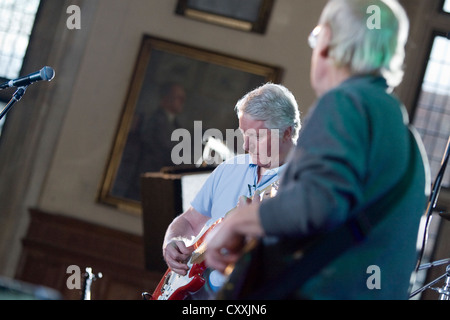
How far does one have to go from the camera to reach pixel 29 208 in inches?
249

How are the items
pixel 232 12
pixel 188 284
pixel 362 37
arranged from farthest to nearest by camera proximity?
pixel 232 12
pixel 188 284
pixel 362 37

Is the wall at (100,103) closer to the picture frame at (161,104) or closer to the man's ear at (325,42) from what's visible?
the picture frame at (161,104)

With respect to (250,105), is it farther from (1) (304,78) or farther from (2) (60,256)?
(2) (60,256)

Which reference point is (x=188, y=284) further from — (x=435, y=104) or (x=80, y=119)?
(x=435, y=104)

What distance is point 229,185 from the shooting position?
292 centimetres

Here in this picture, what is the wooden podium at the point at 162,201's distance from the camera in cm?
386

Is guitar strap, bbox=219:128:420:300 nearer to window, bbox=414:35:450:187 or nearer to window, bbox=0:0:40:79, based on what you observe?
window, bbox=414:35:450:187

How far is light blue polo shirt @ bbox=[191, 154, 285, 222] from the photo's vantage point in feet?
9.24

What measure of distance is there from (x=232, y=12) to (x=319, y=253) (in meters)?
5.05

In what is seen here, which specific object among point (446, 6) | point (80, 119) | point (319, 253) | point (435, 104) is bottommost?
point (319, 253)

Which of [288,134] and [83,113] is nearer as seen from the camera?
[288,134]

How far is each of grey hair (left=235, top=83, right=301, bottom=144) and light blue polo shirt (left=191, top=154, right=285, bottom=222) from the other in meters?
0.21

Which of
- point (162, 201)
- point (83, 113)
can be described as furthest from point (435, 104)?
point (162, 201)
